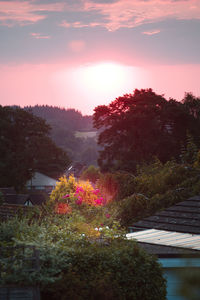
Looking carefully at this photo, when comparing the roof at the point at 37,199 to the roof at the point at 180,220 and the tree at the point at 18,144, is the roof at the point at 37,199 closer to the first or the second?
the tree at the point at 18,144


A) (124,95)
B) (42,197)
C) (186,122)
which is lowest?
(42,197)

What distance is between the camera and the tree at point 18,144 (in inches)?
2314

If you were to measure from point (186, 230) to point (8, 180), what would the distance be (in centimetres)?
4895

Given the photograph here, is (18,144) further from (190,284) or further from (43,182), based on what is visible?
(190,284)

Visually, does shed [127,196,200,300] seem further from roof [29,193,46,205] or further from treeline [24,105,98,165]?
treeline [24,105,98,165]

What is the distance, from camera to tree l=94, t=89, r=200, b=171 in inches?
1599

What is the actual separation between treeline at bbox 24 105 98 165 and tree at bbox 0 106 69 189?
33.3 m

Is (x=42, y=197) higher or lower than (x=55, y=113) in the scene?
lower

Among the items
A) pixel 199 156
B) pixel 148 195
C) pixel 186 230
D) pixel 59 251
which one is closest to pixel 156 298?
pixel 59 251

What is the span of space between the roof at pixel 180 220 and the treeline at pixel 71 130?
83.7m

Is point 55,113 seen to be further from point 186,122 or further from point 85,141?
point 186,122

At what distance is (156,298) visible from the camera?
8.52 m

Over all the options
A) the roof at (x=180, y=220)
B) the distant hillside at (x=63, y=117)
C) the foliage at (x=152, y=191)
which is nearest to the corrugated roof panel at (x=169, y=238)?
the roof at (x=180, y=220)

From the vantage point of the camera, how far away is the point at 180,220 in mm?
12688
